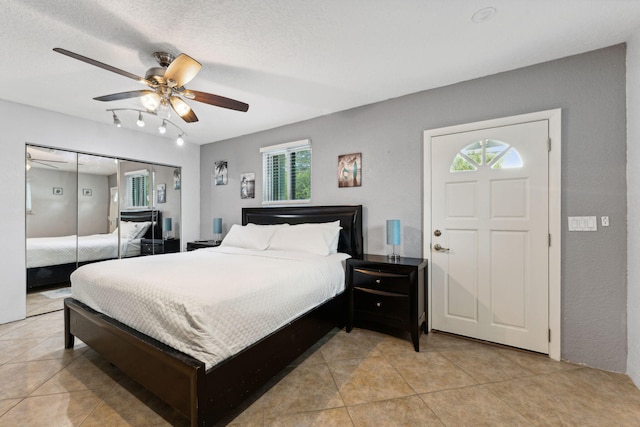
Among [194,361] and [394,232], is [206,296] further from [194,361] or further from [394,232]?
[394,232]

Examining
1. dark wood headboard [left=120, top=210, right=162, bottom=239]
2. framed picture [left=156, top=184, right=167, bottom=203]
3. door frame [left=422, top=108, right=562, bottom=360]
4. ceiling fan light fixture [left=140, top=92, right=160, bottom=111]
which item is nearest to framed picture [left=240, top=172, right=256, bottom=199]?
framed picture [left=156, top=184, right=167, bottom=203]

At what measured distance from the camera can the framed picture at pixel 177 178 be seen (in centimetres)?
462

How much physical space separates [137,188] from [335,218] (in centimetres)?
314

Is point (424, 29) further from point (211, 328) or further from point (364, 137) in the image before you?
point (211, 328)

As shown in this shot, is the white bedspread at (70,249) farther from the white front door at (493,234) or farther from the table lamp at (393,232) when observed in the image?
the white front door at (493,234)

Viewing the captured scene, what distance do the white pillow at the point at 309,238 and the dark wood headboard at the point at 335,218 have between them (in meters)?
0.13

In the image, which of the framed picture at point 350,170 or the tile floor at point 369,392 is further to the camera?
the framed picture at point 350,170

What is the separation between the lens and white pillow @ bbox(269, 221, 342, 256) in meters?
2.96

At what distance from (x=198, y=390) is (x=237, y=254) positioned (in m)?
1.70

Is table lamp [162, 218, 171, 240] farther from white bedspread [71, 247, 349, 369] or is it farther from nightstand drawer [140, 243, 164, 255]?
white bedspread [71, 247, 349, 369]

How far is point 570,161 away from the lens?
2.21 meters

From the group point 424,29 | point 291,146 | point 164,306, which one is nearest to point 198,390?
point 164,306

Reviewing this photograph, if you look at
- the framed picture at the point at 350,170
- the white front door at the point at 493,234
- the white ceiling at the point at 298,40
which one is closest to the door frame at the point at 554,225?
the white front door at the point at 493,234

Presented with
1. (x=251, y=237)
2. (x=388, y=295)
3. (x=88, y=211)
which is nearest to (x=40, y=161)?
(x=88, y=211)
